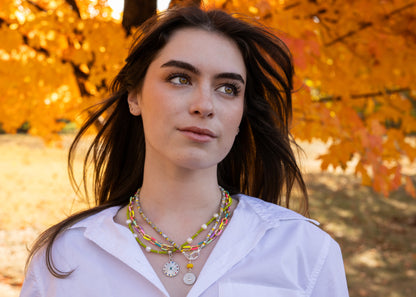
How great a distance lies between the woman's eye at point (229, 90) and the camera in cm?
192

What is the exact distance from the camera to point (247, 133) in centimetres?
244

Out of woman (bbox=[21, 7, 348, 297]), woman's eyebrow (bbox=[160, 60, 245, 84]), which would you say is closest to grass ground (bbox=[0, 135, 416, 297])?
woman (bbox=[21, 7, 348, 297])

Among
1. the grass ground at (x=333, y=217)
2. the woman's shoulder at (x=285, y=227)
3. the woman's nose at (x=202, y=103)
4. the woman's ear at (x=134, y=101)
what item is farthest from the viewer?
the grass ground at (x=333, y=217)

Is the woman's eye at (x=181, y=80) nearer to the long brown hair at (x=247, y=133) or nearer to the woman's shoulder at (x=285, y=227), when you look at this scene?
the long brown hair at (x=247, y=133)

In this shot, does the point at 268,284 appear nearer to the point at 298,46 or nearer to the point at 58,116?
the point at 298,46

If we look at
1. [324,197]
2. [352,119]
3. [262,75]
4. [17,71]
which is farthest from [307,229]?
[324,197]

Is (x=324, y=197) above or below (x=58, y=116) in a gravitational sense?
below

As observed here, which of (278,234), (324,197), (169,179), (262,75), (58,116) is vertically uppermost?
(262,75)

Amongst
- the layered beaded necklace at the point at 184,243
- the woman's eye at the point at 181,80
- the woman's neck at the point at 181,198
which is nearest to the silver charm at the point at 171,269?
the layered beaded necklace at the point at 184,243

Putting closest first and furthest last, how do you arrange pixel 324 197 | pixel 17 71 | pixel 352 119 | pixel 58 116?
pixel 352 119, pixel 17 71, pixel 58 116, pixel 324 197

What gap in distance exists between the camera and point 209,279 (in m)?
1.75

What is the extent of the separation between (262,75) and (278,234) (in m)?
0.75

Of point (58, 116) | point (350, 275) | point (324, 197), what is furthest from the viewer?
point (324, 197)

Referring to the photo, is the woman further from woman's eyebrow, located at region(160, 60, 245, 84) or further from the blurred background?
the blurred background
